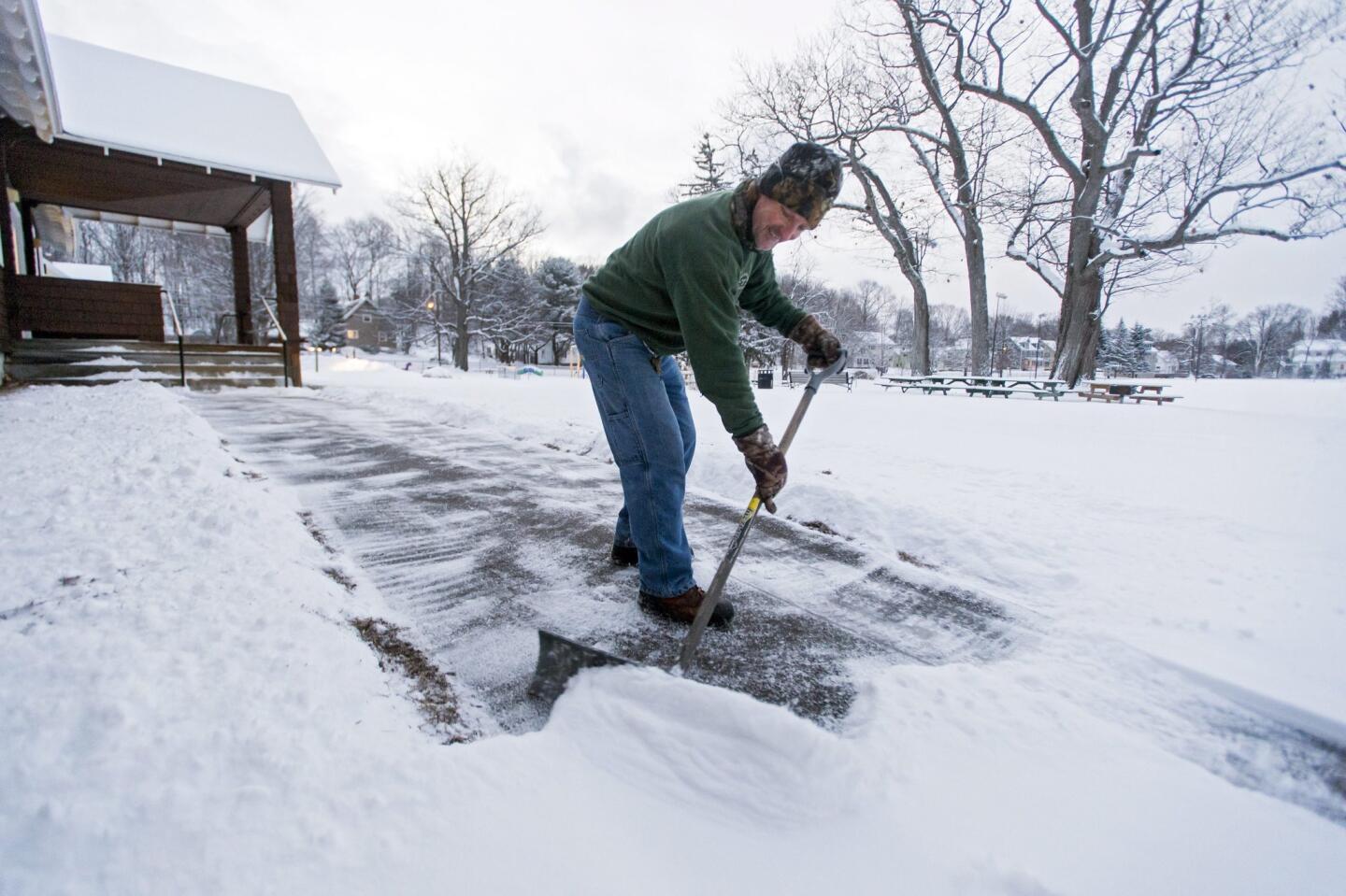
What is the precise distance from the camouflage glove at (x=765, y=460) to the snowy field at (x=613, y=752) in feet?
2.14

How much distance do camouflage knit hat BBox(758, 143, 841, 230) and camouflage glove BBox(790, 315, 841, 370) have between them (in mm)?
724

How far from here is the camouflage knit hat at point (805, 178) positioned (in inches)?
73.2

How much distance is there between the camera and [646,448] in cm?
219

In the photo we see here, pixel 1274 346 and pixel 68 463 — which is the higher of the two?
pixel 1274 346

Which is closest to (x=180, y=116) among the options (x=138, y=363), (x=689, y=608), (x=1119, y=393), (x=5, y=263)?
(x=5, y=263)

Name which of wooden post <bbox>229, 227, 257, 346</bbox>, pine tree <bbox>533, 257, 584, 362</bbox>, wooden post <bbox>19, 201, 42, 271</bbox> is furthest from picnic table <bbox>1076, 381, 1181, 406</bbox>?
pine tree <bbox>533, 257, 584, 362</bbox>

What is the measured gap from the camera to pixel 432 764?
1.30 meters

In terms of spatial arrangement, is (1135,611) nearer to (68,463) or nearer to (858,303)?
(68,463)

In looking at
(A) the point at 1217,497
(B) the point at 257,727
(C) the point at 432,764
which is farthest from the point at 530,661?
(A) the point at 1217,497

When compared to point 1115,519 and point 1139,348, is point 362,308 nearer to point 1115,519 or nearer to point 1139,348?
point 1115,519

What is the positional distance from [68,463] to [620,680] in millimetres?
3569

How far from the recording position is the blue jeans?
2.17 metres

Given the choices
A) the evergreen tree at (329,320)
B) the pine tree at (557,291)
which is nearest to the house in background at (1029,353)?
the pine tree at (557,291)

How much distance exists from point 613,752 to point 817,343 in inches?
70.9
